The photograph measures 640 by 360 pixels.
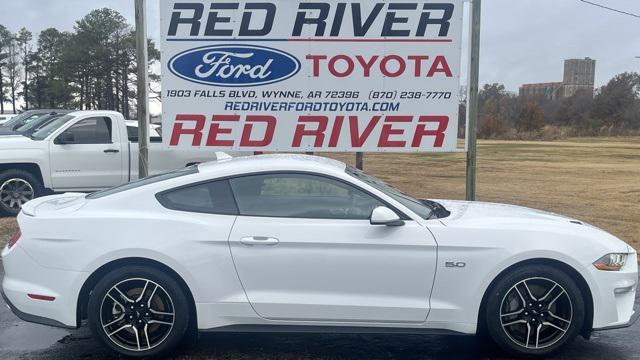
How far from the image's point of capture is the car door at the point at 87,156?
1006 cm

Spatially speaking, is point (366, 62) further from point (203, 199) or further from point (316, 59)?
point (203, 199)

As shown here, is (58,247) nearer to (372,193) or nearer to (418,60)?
(372,193)

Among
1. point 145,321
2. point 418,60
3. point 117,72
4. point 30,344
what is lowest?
point 30,344

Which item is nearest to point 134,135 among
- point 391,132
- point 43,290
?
point 391,132

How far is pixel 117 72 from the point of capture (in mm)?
62656

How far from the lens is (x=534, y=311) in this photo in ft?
14.4

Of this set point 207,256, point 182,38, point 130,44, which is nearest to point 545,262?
point 207,256

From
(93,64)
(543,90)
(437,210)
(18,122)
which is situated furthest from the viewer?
(543,90)

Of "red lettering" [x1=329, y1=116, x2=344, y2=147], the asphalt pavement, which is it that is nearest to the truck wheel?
"red lettering" [x1=329, y1=116, x2=344, y2=147]

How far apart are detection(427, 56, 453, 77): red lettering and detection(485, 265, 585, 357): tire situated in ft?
13.4

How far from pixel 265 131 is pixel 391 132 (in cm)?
167

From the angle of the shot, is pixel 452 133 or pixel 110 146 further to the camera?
pixel 110 146

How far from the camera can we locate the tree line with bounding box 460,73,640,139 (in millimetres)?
73062

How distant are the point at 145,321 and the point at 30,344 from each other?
1.11m
